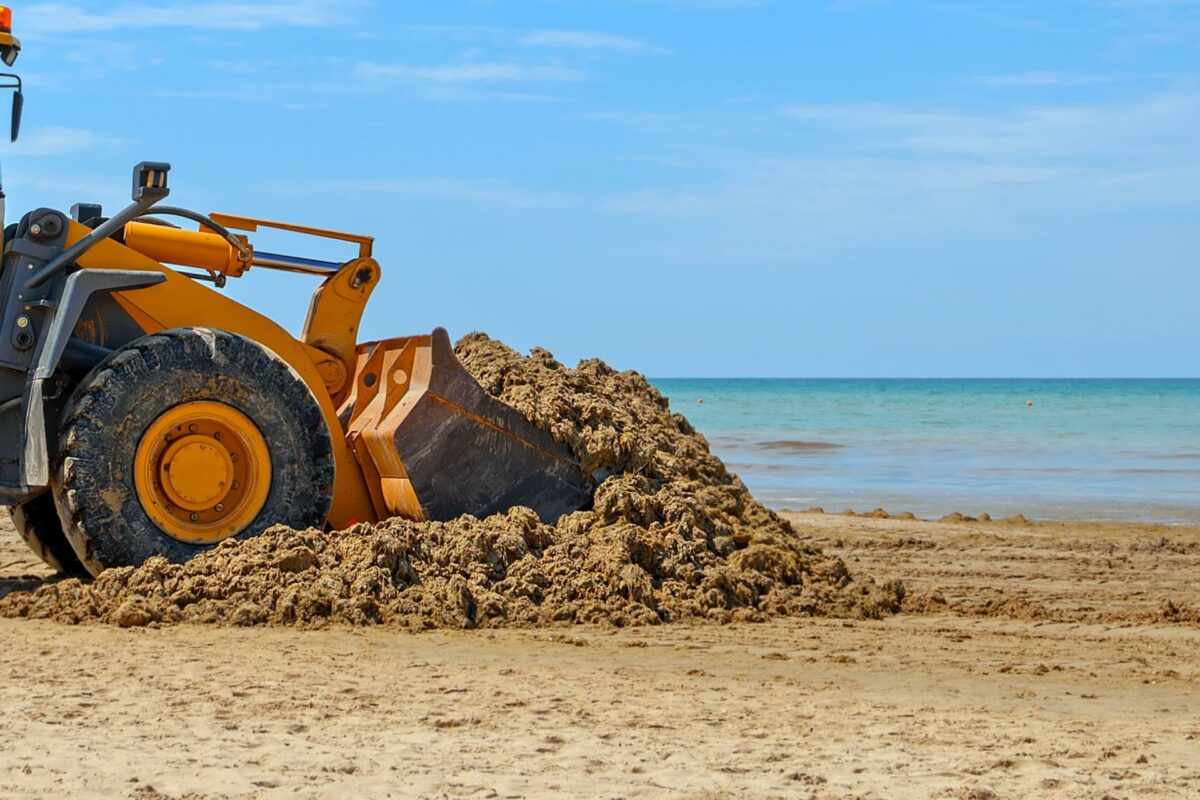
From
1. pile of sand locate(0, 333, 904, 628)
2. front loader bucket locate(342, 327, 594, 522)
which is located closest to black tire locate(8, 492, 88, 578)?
pile of sand locate(0, 333, 904, 628)

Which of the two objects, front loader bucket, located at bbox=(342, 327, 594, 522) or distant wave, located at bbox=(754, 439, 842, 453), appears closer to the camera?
front loader bucket, located at bbox=(342, 327, 594, 522)

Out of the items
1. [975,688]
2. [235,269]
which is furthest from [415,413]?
[975,688]

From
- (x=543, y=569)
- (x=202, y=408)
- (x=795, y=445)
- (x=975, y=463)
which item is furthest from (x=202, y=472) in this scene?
(x=795, y=445)

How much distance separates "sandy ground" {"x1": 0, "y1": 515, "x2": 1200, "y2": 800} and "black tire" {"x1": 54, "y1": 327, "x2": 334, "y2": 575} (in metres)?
0.57

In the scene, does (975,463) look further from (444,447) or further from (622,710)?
(622,710)

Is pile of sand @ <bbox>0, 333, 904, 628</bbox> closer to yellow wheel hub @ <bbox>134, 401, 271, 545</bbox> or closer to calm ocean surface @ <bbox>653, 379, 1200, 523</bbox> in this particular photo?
yellow wheel hub @ <bbox>134, 401, 271, 545</bbox>

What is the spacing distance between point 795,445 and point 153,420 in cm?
2017

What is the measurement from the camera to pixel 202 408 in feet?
24.6

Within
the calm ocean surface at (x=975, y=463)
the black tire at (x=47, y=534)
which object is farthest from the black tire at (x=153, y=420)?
the calm ocean surface at (x=975, y=463)

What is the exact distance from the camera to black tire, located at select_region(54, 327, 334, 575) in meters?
7.21

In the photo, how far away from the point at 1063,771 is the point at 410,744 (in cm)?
197

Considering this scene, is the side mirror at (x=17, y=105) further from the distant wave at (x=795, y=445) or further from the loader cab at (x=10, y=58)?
the distant wave at (x=795, y=445)

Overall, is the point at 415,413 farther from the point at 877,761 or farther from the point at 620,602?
the point at 877,761

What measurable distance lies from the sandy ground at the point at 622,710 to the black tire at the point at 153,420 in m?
0.57
